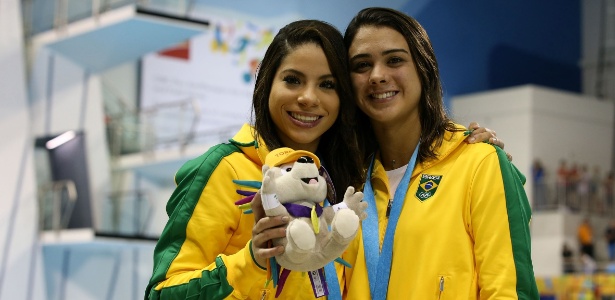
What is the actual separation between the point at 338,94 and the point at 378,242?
541 mm

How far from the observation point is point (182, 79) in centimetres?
1520

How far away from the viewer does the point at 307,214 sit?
2.64 metres

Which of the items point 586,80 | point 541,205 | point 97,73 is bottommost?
point 541,205

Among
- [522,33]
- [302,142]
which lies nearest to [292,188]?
[302,142]

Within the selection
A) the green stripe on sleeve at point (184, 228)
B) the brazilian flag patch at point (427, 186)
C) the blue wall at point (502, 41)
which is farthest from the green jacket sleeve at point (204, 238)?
the blue wall at point (502, 41)

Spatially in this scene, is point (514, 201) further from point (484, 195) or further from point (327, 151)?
point (327, 151)

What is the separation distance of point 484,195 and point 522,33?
76.7ft

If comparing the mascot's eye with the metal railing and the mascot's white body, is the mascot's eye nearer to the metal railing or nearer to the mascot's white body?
the mascot's white body

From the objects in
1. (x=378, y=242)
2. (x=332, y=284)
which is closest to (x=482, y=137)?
(x=378, y=242)

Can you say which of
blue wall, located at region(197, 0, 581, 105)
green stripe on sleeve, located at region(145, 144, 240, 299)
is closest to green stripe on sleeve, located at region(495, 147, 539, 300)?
green stripe on sleeve, located at region(145, 144, 240, 299)

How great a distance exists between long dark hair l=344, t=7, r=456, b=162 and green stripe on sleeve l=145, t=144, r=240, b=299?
2.35ft

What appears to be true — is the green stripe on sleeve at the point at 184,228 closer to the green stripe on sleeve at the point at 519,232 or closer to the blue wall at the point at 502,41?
the green stripe on sleeve at the point at 519,232

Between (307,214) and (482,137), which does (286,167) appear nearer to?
(307,214)

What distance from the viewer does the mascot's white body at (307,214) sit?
2605 mm
